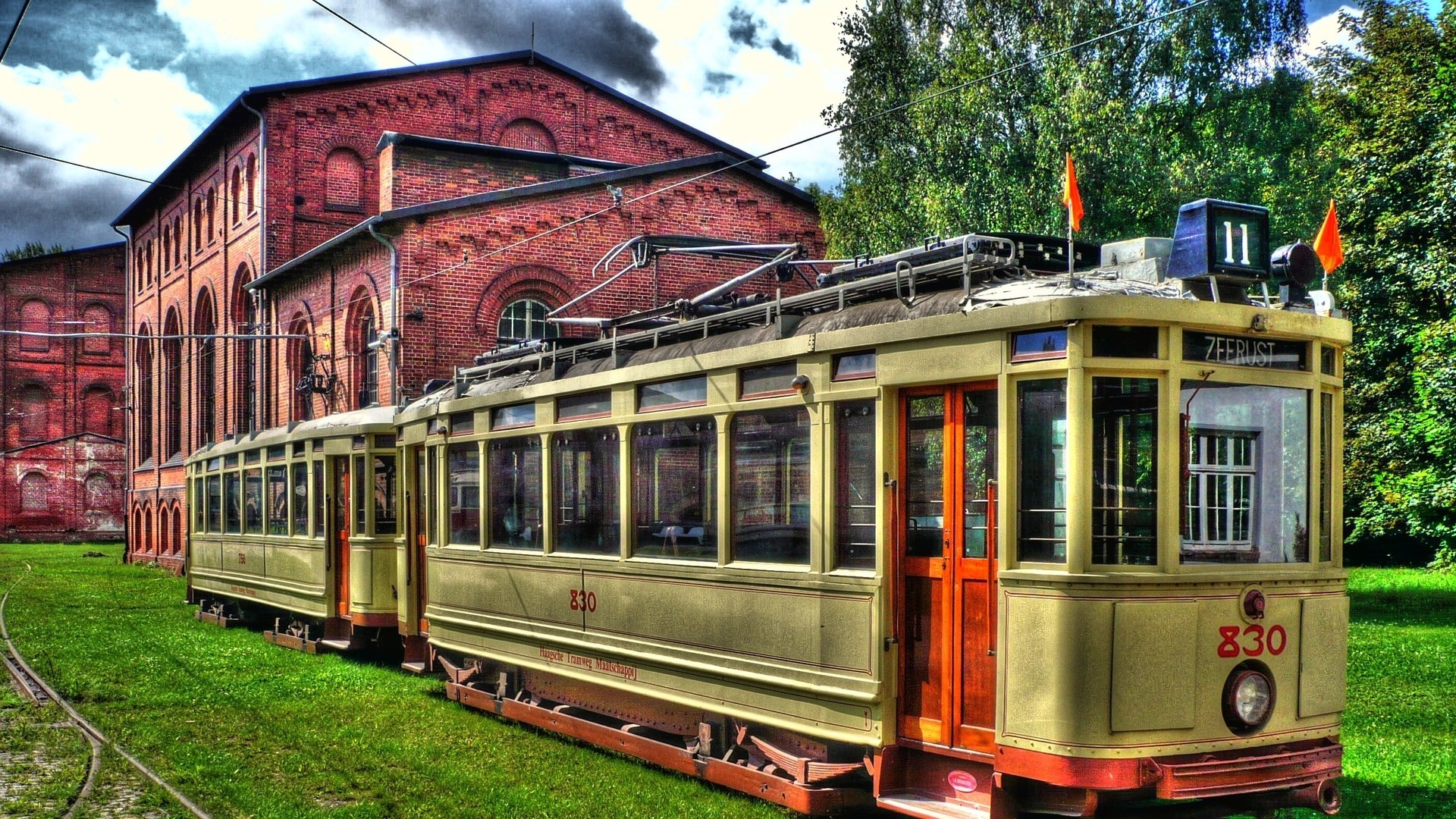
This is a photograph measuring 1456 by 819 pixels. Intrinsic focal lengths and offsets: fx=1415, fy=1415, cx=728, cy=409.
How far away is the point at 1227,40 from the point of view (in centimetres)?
2841

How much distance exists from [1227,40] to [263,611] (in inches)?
835

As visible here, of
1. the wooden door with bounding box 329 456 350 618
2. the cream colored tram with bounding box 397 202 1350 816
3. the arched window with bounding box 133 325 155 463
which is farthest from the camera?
the arched window with bounding box 133 325 155 463

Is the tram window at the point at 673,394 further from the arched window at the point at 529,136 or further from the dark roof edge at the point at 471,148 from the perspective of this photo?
the arched window at the point at 529,136

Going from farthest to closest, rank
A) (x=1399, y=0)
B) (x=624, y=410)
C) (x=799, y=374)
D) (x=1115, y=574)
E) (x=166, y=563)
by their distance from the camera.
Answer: (x=166, y=563) → (x=1399, y=0) → (x=624, y=410) → (x=799, y=374) → (x=1115, y=574)

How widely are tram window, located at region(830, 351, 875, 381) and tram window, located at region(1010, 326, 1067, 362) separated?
3.07 ft

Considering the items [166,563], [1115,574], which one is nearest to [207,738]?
[1115,574]

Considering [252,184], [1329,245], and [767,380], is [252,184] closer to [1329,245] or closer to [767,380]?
[767,380]

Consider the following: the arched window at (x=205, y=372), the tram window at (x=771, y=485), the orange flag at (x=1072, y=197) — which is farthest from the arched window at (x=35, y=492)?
the orange flag at (x=1072, y=197)

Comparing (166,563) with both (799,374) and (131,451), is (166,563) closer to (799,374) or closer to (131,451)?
(131,451)

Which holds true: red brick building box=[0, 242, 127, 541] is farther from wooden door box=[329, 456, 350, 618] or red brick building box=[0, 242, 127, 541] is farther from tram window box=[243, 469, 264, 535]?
wooden door box=[329, 456, 350, 618]

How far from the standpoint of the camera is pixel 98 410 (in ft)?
188

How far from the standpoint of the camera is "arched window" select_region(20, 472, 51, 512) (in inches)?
2184

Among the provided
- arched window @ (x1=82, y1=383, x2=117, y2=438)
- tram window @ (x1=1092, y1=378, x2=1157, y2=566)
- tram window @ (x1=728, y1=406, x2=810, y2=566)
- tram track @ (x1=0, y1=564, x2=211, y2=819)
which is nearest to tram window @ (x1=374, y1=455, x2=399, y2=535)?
tram track @ (x1=0, y1=564, x2=211, y2=819)

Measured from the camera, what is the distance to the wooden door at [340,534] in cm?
1595
